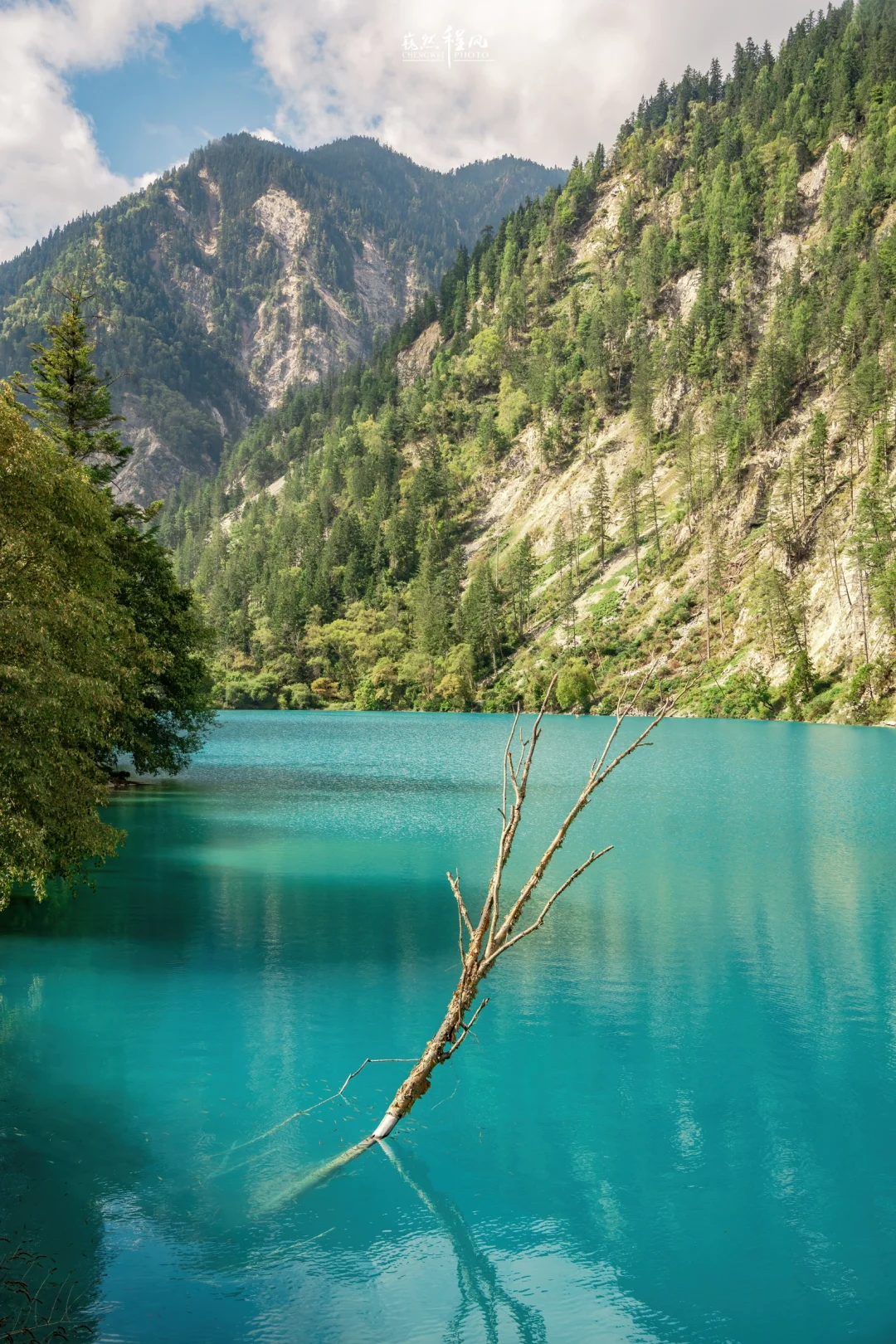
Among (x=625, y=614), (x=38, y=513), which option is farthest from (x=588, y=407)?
(x=38, y=513)

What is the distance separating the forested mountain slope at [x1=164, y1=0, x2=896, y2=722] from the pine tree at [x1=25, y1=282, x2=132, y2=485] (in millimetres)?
73970

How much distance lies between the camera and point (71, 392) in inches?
1563

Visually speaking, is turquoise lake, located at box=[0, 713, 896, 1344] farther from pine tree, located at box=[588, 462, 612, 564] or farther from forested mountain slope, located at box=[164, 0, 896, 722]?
pine tree, located at box=[588, 462, 612, 564]

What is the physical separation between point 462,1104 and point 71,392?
35.7 meters

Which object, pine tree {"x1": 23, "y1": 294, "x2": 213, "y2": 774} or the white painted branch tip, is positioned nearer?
the white painted branch tip

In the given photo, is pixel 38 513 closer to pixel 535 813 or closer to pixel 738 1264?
pixel 738 1264

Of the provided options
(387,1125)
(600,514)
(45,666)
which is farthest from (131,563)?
(600,514)

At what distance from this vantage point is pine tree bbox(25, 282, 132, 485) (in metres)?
38.6

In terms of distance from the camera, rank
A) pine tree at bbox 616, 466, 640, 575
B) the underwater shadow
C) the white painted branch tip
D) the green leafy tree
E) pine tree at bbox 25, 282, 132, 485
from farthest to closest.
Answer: pine tree at bbox 616, 466, 640, 575, pine tree at bbox 25, 282, 132, 485, the green leafy tree, the white painted branch tip, the underwater shadow

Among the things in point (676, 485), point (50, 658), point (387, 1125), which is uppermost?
point (676, 485)

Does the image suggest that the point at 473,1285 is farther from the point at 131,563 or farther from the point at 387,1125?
the point at 131,563

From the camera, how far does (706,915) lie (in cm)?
2361

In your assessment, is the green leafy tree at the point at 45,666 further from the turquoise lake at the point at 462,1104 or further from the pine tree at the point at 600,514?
the pine tree at the point at 600,514

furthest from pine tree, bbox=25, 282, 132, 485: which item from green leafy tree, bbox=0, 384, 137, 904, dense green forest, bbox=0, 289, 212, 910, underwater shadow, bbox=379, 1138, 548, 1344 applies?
underwater shadow, bbox=379, 1138, 548, 1344
